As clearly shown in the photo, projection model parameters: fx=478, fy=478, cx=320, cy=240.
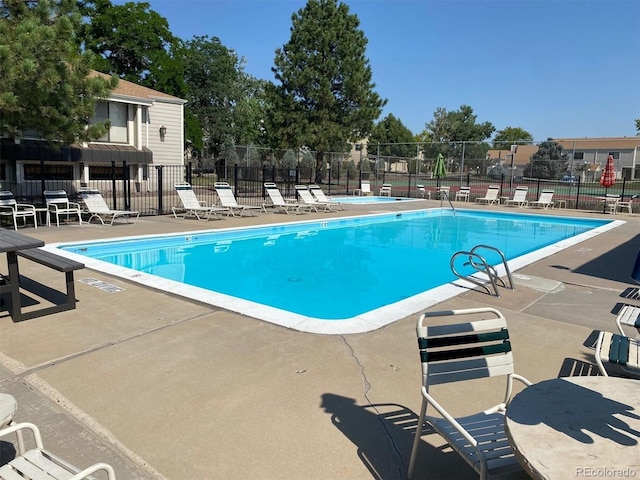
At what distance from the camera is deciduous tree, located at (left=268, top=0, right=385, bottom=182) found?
28609 mm

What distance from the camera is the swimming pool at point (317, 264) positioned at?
6099 millimetres

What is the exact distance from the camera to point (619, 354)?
11.3ft

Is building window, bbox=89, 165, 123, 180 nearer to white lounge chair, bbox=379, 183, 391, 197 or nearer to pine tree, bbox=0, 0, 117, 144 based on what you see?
pine tree, bbox=0, 0, 117, 144

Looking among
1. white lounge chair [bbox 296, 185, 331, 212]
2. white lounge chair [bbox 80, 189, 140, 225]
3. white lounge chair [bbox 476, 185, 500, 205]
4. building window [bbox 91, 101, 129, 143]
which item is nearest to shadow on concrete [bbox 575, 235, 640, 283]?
white lounge chair [bbox 296, 185, 331, 212]

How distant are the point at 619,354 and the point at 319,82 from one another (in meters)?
27.3

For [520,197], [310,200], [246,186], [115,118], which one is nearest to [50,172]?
[115,118]

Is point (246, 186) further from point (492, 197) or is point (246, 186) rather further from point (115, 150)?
point (492, 197)

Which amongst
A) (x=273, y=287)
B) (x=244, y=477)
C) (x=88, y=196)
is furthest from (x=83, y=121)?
(x=244, y=477)

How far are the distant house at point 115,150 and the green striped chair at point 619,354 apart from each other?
18237 millimetres

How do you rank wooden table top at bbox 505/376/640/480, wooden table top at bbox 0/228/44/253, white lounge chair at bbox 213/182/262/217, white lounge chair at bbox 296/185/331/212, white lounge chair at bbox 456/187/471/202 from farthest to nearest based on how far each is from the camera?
1. white lounge chair at bbox 456/187/471/202
2. white lounge chair at bbox 296/185/331/212
3. white lounge chair at bbox 213/182/262/217
4. wooden table top at bbox 0/228/44/253
5. wooden table top at bbox 505/376/640/480

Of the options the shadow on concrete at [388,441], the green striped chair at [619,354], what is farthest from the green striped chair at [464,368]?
the green striped chair at [619,354]

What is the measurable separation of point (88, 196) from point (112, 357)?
10488mm

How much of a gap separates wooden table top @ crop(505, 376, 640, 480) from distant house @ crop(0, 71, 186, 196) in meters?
18.9

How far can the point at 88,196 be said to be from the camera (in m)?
13.2
